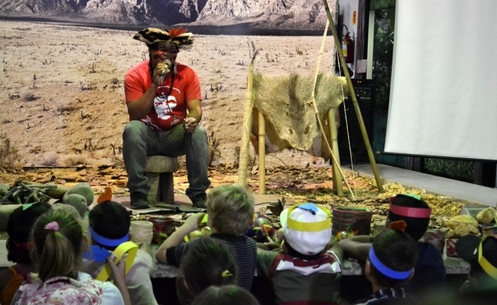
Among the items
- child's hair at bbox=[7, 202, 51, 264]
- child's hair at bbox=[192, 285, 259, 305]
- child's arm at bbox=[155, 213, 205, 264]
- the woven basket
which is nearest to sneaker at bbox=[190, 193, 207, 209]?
the woven basket

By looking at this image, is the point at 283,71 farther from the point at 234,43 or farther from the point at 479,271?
the point at 479,271

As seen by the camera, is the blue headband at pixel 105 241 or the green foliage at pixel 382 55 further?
the green foliage at pixel 382 55

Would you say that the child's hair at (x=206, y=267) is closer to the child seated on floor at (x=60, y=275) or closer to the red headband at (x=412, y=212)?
the child seated on floor at (x=60, y=275)

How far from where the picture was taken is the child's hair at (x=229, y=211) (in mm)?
2893

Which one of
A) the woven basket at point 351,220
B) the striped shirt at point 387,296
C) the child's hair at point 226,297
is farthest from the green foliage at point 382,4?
the child's hair at point 226,297

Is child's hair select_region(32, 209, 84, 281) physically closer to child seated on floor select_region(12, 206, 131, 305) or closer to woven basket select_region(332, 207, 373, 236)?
child seated on floor select_region(12, 206, 131, 305)

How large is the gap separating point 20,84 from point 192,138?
3.47m

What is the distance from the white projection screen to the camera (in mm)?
4445

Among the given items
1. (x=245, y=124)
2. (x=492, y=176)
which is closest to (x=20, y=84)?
(x=245, y=124)

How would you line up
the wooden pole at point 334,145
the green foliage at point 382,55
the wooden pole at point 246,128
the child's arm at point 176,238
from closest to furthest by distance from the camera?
the child's arm at point 176,238 → the wooden pole at point 246,128 → the wooden pole at point 334,145 → the green foliage at point 382,55

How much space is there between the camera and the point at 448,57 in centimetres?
448

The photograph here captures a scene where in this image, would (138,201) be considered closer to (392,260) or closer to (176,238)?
(176,238)

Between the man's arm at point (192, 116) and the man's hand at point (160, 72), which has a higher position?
the man's hand at point (160, 72)

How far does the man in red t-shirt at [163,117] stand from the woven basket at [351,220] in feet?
6.32
